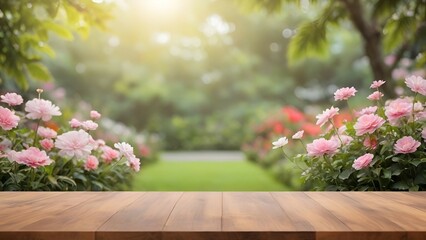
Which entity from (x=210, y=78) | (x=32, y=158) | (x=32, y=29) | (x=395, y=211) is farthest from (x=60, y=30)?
(x=210, y=78)

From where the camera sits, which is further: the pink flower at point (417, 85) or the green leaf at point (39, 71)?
the green leaf at point (39, 71)

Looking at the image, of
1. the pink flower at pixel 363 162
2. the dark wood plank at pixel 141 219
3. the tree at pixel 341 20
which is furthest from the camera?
the tree at pixel 341 20

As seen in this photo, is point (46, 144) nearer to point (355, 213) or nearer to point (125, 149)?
point (125, 149)

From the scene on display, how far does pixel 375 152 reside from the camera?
2.54 meters

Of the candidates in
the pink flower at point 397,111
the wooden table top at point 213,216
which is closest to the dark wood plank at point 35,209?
the wooden table top at point 213,216

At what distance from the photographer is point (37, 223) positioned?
4.11ft

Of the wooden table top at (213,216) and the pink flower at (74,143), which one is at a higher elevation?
the pink flower at (74,143)

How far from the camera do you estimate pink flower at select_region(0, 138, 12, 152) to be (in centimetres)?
258

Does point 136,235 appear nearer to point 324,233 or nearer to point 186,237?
point 186,237

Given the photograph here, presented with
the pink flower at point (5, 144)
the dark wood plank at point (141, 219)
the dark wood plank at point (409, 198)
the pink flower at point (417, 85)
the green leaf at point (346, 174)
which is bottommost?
the dark wood plank at point (141, 219)

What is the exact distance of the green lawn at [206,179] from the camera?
5.41m

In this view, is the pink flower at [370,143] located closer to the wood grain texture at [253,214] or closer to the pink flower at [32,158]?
the wood grain texture at [253,214]

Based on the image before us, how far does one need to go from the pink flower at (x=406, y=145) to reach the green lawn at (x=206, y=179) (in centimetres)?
299

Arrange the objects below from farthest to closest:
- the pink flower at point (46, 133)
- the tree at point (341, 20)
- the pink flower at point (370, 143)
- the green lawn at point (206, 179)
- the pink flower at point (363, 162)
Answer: the green lawn at point (206, 179) < the tree at point (341, 20) < the pink flower at point (46, 133) < the pink flower at point (370, 143) < the pink flower at point (363, 162)
